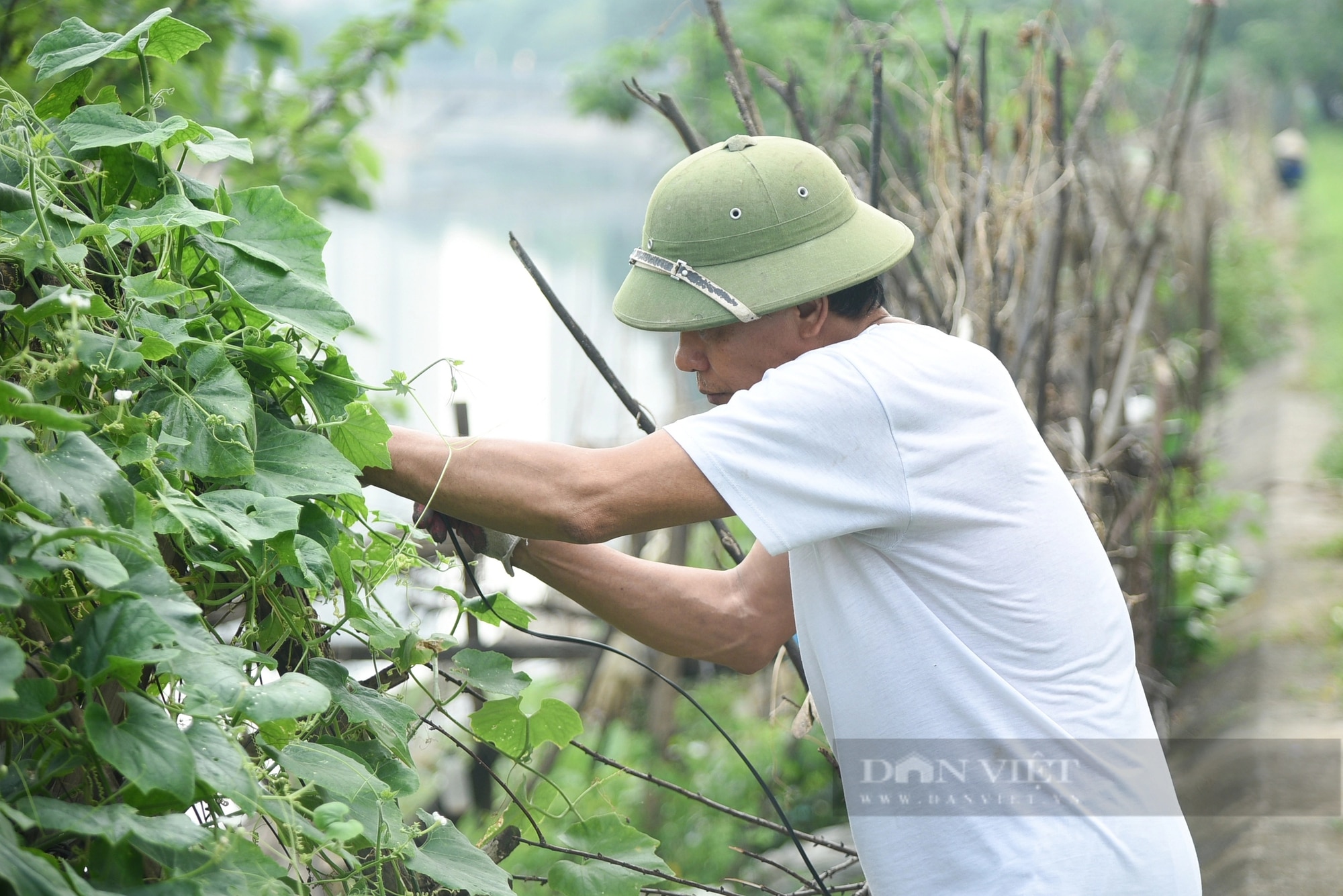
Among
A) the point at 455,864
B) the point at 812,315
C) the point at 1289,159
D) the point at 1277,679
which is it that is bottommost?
the point at 1289,159

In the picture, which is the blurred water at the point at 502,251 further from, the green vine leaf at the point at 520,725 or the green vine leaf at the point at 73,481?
the green vine leaf at the point at 73,481

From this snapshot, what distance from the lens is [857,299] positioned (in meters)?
1.59

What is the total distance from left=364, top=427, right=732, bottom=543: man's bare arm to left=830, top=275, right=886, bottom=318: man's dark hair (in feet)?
1.16

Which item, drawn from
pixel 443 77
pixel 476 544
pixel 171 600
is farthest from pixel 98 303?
pixel 443 77

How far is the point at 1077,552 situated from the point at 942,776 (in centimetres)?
32

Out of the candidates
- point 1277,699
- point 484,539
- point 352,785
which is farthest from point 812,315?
point 1277,699

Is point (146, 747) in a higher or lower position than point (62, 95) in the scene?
lower

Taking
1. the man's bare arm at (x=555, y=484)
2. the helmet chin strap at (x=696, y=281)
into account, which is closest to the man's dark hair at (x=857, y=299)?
the helmet chin strap at (x=696, y=281)

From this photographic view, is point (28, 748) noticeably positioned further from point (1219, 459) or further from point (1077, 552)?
point (1219, 459)

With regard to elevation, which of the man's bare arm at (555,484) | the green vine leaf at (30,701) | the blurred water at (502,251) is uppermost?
the green vine leaf at (30,701)

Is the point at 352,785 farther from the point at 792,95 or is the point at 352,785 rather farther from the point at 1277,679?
the point at 1277,679

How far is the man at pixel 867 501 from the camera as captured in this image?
134 cm

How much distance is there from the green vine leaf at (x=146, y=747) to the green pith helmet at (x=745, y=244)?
81cm

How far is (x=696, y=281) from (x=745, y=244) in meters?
0.08
